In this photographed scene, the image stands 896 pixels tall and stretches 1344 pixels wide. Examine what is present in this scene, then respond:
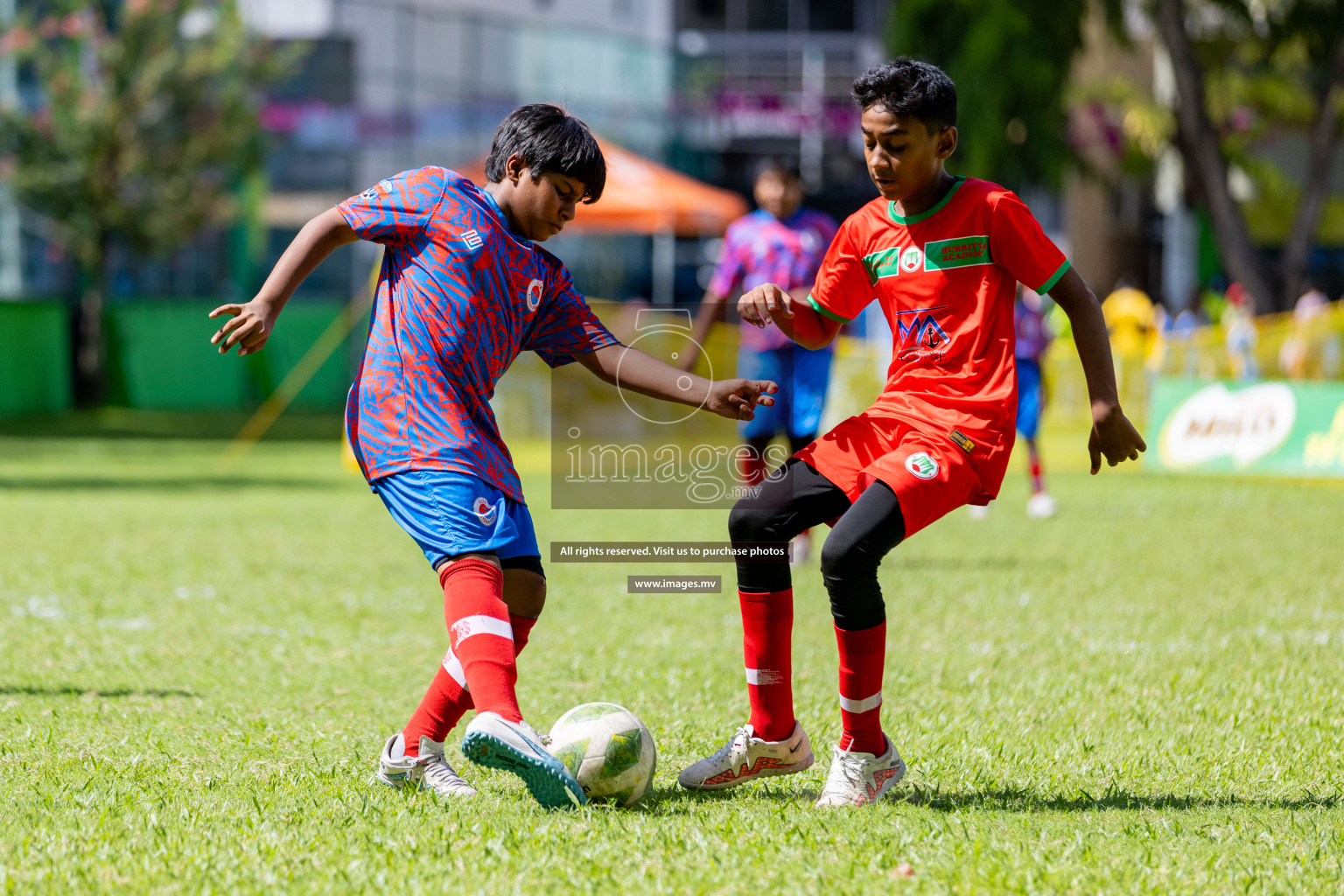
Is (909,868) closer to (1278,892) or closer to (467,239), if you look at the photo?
(1278,892)

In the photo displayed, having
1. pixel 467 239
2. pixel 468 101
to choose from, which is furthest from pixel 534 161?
pixel 468 101

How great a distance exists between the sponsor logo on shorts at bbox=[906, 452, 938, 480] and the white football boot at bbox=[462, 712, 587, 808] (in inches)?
44.5

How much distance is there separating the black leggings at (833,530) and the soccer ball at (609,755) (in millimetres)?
522

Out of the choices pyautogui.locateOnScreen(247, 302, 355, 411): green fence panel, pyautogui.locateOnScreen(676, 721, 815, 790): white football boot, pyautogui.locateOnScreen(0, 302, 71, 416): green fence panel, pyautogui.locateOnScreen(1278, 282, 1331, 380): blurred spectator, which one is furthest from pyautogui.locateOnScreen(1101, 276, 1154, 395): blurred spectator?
pyautogui.locateOnScreen(676, 721, 815, 790): white football boot

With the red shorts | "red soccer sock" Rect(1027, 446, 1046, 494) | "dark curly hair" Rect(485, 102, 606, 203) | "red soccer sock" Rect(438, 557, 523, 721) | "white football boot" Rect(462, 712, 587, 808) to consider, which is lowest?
"red soccer sock" Rect(1027, 446, 1046, 494)

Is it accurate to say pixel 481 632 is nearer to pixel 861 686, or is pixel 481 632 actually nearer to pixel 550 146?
pixel 861 686

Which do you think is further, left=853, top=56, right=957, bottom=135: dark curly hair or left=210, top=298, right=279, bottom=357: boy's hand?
left=853, top=56, right=957, bottom=135: dark curly hair

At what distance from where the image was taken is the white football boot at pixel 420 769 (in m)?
4.05

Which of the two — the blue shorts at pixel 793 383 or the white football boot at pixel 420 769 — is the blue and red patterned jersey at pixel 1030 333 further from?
the white football boot at pixel 420 769

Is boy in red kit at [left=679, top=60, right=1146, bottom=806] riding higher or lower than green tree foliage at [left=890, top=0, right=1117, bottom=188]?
lower

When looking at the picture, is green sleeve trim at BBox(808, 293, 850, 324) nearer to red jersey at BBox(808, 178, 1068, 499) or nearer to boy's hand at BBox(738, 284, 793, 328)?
boy's hand at BBox(738, 284, 793, 328)

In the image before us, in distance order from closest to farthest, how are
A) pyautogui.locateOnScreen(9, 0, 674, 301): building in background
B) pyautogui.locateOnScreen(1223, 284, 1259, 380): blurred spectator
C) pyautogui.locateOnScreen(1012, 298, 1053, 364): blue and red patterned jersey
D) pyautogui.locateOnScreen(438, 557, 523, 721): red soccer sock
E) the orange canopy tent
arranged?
pyautogui.locateOnScreen(438, 557, 523, 721): red soccer sock, pyautogui.locateOnScreen(1012, 298, 1053, 364): blue and red patterned jersey, pyautogui.locateOnScreen(1223, 284, 1259, 380): blurred spectator, the orange canopy tent, pyautogui.locateOnScreen(9, 0, 674, 301): building in background

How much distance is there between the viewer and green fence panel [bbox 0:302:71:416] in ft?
72.7

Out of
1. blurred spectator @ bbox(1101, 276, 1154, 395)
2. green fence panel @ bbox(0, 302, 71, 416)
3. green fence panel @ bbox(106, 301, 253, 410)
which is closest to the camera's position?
blurred spectator @ bbox(1101, 276, 1154, 395)
